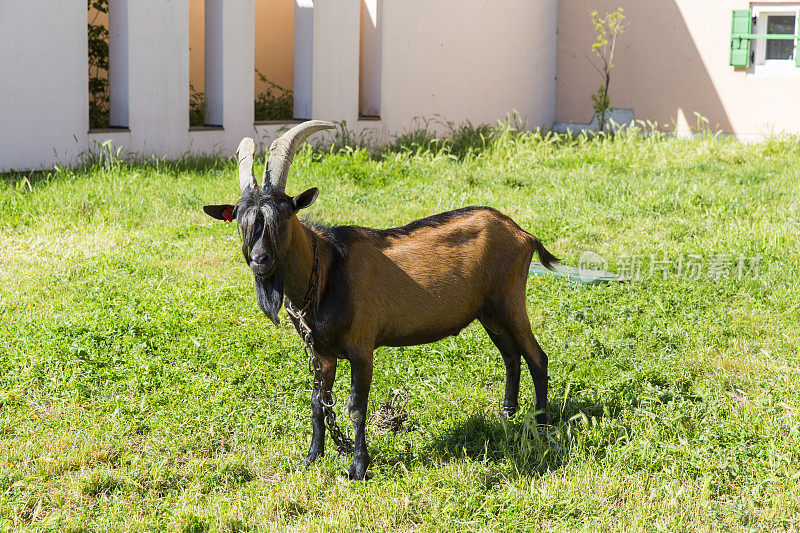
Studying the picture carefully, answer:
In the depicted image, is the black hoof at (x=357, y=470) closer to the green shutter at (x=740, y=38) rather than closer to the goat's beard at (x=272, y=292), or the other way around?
the goat's beard at (x=272, y=292)

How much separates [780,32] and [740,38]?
77cm

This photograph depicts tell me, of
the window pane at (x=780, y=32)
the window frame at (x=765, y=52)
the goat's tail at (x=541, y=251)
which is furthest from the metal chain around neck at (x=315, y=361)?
the window pane at (x=780, y=32)

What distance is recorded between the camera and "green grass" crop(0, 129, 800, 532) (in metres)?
3.94

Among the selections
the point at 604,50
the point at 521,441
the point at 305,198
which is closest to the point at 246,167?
the point at 305,198

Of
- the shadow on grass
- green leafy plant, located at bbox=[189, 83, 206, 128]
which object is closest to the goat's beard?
the shadow on grass

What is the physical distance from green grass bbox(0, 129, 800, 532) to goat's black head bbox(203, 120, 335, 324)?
104 centimetres

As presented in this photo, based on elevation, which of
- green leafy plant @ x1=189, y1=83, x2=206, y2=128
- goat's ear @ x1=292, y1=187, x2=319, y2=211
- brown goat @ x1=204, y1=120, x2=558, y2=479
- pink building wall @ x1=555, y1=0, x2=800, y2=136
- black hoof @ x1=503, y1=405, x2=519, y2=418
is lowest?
black hoof @ x1=503, y1=405, x2=519, y2=418

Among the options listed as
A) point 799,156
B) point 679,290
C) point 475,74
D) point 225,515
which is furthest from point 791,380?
point 475,74

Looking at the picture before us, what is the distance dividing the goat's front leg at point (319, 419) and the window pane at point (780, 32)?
13.9m

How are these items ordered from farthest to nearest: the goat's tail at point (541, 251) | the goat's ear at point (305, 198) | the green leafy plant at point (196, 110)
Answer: the green leafy plant at point (196, 110) → the goat's tail at point (541, 251) → the goat's ear at point (305, 198)

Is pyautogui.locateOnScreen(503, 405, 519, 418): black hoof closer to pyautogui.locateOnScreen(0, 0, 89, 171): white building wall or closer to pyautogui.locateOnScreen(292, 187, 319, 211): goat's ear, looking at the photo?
pyautogui.locateOnScreen(292, 187, 319, 211): goat's ear

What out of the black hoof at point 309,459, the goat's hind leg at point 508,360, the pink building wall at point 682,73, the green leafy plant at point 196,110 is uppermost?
the pink building wall at point 682,73

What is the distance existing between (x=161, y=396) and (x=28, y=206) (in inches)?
170

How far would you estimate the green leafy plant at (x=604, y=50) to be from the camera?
15.8 metres
